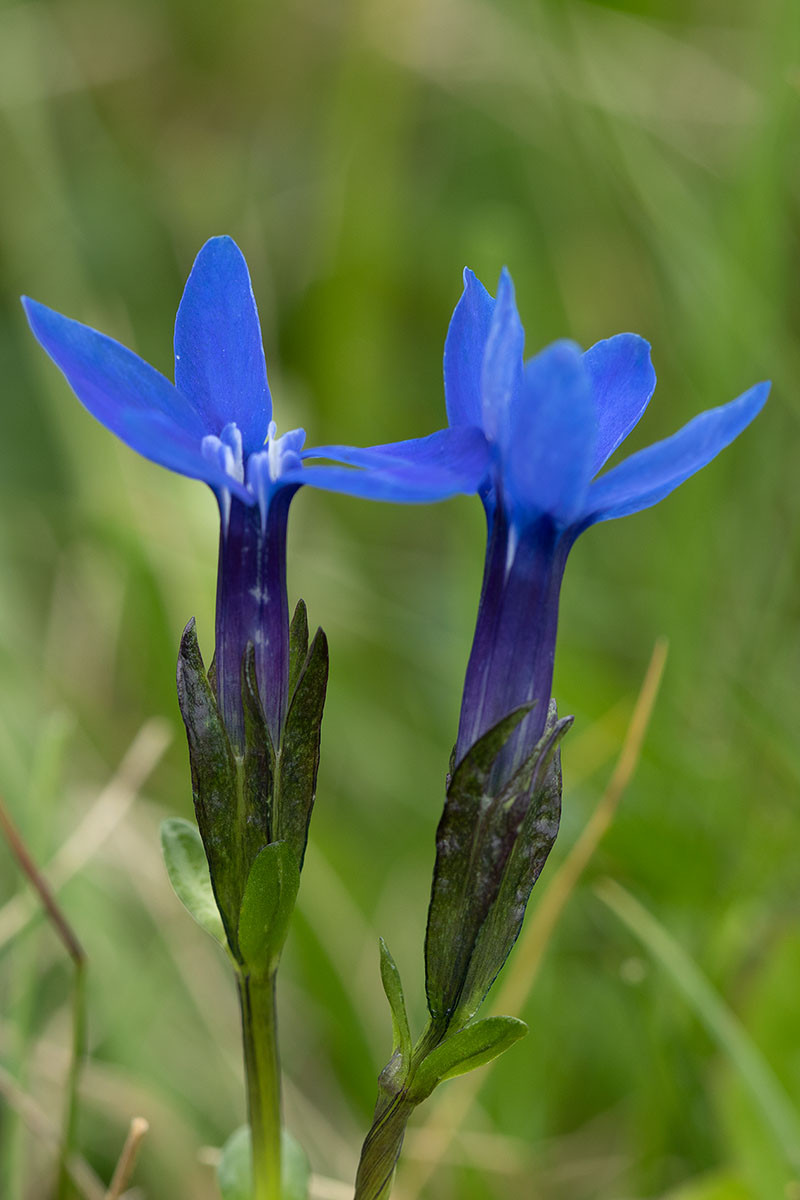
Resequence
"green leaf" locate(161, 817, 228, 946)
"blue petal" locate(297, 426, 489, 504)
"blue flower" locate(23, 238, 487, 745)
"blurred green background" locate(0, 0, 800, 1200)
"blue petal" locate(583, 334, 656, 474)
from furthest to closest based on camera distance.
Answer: "blurred green background" locate(0, 0, 800, 1200)
"green leaf" locate(161, 817, 228, 946)
"blue petal" locate(583, 334, 656, 474)
"blue flower" locate(23, 238, 487, 745)
"blue petal" locate(297, 426, 489, 504)

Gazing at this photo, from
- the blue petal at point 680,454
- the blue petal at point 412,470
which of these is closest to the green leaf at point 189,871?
the blue petal at point 412,470

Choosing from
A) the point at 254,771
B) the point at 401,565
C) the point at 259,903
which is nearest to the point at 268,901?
the point at 259,903

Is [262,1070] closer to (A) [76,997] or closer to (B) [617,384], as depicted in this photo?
(A) [76,997]

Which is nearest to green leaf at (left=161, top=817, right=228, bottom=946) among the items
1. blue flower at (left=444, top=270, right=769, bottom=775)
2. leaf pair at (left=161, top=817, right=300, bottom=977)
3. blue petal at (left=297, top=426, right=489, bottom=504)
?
leaf pair at (left=161, top=817, right=300, bottom=977)

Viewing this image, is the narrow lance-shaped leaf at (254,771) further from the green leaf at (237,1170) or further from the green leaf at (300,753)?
the green leaf at (237,1170)

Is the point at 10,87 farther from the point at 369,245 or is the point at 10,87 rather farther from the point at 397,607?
the point at 397,607

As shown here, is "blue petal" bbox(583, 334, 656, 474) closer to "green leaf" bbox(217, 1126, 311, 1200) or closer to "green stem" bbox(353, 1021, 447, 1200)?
"green stem" bbox(353, 1021, 447, 1200)
